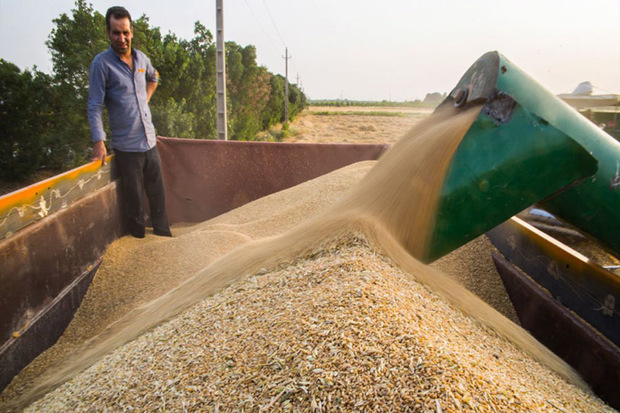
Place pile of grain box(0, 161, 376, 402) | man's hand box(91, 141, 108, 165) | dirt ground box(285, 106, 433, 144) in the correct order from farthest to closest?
dirt ground box(285, 106, 433, 144) → man's hand box(91, 141, 108, 165) → pile of grain box(0, 161, 376, 402)

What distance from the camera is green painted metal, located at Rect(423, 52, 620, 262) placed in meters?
1.47

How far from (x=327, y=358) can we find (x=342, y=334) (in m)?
0.09

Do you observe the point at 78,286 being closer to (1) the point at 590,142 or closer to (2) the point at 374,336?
(2) the point at 374,336

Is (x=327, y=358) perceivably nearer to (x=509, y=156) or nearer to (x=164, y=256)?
(x=509, y=156)

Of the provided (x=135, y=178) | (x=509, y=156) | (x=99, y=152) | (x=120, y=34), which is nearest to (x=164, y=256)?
(x=135, y=178)

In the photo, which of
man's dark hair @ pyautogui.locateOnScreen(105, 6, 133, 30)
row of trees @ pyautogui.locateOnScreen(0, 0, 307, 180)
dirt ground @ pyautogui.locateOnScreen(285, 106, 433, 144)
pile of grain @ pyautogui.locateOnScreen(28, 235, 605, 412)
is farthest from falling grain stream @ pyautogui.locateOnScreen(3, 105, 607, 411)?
row of trees @ pyautogui.locateOnScreen(0, 0, 307, 180)

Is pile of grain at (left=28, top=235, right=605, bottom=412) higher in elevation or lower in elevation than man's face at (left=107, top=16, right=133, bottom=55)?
lower

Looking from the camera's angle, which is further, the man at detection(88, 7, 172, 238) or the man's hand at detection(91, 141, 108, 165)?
the man at detection(88, 7, 172, 238)

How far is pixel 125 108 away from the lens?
325 centimetres

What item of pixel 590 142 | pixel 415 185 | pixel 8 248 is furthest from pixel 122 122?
pixel 590 142

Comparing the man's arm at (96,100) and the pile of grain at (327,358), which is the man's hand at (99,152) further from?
the pile of grain at (327,358)

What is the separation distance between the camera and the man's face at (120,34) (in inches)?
122

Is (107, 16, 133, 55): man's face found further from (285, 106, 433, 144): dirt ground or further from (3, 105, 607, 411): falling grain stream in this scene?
(285, 106, 433, 144): dirt ground

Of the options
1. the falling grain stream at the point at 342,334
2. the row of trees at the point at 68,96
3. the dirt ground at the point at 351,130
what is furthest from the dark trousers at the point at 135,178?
the row of trees at the point at 68,96
